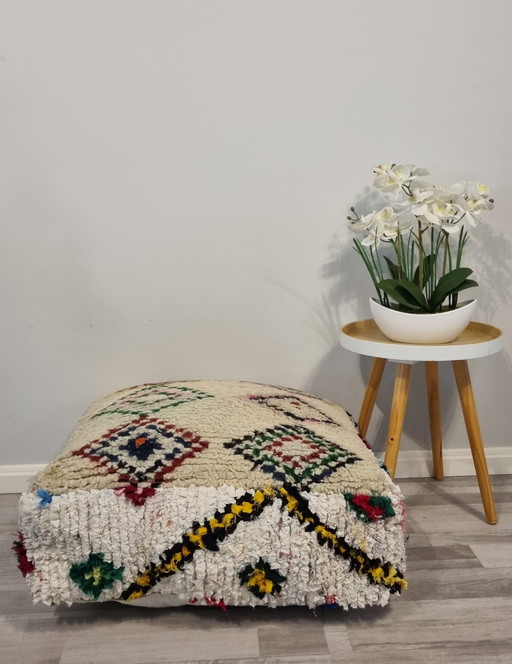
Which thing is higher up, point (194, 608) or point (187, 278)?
point (187, 278)

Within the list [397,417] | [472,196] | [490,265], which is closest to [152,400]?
[397,417]

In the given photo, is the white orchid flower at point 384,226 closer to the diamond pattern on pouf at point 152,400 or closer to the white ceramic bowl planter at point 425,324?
the white ceramic bowl planter at point 425,324

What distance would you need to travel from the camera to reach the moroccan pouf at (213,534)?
1141 millimetres

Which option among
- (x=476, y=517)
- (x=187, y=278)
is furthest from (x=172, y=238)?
(x=476, y=517)

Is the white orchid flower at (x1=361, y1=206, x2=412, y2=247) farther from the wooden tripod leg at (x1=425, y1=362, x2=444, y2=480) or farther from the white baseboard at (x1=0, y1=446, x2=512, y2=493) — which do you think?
the white baseboard at (x1=0, y1=446, x2=512, y2=493)

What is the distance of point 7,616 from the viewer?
1238 millimetres

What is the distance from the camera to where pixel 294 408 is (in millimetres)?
1454

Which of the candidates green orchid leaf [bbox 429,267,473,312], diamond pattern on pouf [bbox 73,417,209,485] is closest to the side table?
green orchid leaf [bbox 429,267,473,312]

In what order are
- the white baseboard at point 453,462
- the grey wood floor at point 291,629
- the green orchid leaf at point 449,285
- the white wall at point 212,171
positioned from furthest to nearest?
the white baseboard at point 453,462
the white wall at point 212,171
the green orchid leaf at point 449,285
the grey wood floor at point 291,629

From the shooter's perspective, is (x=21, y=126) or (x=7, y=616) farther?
(x=21, y=126)

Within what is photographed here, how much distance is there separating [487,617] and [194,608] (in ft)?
1.73

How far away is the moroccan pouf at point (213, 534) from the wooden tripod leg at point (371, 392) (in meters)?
0.49

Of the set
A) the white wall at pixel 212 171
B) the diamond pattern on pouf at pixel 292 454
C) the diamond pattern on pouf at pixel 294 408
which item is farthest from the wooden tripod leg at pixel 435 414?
the diamond pattern on pouf at pixel 292 454

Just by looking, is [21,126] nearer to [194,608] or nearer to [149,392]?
[149,392]
